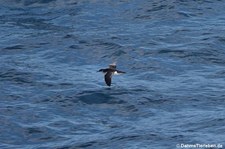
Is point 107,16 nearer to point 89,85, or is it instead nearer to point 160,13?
point 160,13

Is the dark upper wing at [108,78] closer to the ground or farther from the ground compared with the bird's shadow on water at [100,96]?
farther from the ground

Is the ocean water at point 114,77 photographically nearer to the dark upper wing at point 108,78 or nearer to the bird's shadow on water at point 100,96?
the bird's shadow on water at point 100,96

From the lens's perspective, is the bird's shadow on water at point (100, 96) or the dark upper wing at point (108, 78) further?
the dark upper wing at point (108, 78)

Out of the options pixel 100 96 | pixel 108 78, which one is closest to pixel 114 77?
pixel 108 78

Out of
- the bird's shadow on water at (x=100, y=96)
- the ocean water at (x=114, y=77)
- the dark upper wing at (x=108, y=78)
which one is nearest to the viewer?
the ocean water at (x=114, y=77)

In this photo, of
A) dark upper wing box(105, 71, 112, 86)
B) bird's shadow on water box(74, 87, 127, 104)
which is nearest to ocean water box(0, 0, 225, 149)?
bird's shadow on water box(74, 87, 127, 104)

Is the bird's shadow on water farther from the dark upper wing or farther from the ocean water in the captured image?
the dark upper wing

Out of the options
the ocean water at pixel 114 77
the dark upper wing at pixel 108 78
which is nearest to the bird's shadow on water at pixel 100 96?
the ocean water at pixel 114 77

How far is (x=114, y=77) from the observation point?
93.1 feet

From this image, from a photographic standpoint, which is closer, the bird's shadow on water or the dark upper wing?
the bird's shadow on water

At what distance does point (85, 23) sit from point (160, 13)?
340cm

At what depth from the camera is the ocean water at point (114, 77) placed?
76.5 ft

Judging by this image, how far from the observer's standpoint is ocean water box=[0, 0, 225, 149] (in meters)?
23.3

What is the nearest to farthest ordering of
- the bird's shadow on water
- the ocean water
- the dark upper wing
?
the ocean water
the bird's shadow on water
the dark upper wing
